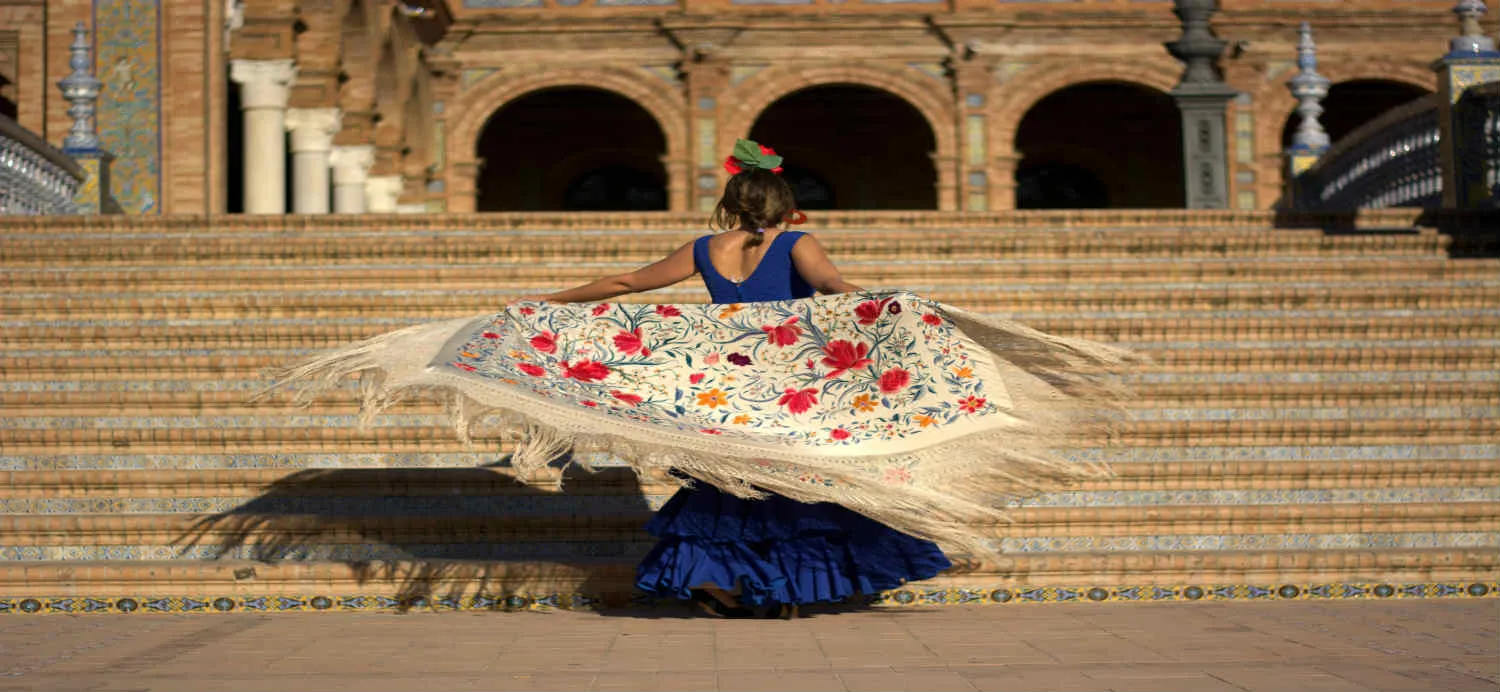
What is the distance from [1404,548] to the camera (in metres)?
6.41

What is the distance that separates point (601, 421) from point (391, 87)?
18016 mm

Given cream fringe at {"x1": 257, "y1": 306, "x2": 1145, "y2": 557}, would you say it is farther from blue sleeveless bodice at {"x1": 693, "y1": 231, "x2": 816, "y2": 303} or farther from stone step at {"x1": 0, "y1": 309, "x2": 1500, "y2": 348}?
stone step at {"x1": 0, "y1": 309, "x2": 1500, "y2": 348}

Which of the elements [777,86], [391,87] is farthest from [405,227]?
[777,86]

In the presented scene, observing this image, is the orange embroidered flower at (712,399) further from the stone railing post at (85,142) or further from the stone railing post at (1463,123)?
the stone railing post at (85,142)

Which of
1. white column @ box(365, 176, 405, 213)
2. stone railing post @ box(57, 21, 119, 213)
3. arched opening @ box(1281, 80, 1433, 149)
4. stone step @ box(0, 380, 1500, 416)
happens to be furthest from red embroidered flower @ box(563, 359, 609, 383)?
arched opening @ box(1281, 80, 1433, 149)

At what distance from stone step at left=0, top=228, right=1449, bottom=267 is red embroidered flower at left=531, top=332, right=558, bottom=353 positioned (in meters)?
4.65

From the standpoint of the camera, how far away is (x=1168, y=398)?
7.80 metres

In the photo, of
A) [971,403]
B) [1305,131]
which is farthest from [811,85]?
[971,403]

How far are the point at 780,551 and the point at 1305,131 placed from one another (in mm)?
12115

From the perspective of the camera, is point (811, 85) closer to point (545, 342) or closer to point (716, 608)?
point (545, 342)

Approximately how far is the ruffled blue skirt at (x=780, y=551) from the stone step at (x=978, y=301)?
397 cm

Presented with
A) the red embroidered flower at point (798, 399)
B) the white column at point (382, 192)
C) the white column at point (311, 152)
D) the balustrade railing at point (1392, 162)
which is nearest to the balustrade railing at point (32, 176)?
the white column at point (311, 152)

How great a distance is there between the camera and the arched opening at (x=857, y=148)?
27.5 m

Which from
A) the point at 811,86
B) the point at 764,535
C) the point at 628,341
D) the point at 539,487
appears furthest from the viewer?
the point at 811,86
